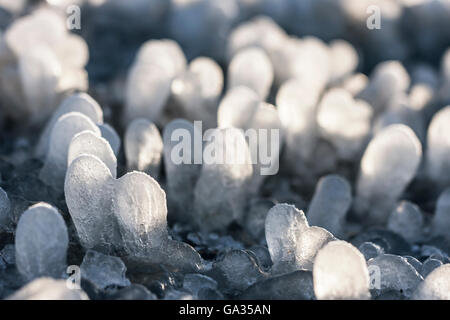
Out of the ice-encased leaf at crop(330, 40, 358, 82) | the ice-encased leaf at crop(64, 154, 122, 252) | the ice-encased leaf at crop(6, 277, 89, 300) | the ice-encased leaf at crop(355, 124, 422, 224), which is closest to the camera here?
the ice-encased leaf at crop(6, 277, 89, 300)

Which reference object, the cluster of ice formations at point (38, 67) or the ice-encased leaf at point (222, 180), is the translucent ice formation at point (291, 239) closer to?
the ice-encased leaf at point (222, 180)

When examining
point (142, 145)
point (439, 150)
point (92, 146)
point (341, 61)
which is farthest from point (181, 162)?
point (341, 61)

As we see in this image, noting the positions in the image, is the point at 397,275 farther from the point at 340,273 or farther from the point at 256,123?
the point at 256,123

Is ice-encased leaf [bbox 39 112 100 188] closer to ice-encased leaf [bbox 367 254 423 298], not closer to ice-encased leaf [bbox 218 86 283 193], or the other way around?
ice-encased leaf [bbox 218 86 283 193]

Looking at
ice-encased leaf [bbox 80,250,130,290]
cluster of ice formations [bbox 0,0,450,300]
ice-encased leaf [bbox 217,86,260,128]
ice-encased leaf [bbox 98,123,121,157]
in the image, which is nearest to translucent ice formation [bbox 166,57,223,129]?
cluster of ice formations [bbox 0,0,450,300]

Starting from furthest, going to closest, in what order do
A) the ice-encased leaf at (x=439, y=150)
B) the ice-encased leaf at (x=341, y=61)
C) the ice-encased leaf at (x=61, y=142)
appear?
the ice-encased leaf at (x=341, y=61)
the ice-encased leaf at (x=439, y=150)
the ice-encased leaf at (x=61, y=142)

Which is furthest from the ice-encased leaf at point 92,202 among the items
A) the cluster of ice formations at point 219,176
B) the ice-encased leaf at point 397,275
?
the ice-encased leaf at point 397,275
